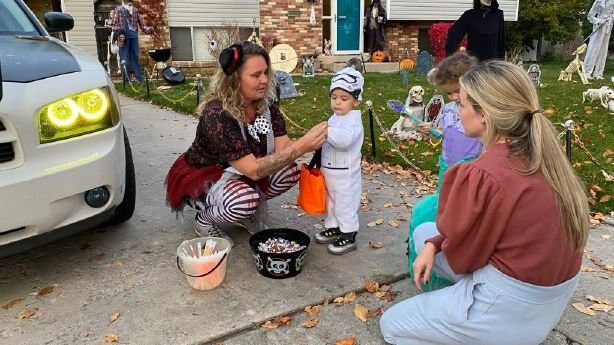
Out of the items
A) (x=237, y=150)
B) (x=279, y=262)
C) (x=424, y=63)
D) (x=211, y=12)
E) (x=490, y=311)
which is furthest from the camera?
(x=211, y=12)

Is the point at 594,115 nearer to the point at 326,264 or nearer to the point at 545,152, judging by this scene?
the point at 326,264

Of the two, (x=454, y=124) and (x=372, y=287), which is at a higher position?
(x=454, y=124)

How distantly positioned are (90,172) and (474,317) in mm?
1933

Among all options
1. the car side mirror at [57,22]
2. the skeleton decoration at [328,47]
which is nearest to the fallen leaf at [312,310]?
the car side mirror at [57,22]

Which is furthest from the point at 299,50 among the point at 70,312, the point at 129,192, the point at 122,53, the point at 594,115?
the point at 70,312

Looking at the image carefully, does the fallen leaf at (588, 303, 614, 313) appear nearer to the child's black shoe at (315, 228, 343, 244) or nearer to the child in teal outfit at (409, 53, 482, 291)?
the child in teal outfit at (409, 53, 482, 291)

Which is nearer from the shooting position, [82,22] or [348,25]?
[82,22]

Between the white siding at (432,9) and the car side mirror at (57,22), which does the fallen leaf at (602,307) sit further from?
the white siding at (432,9)

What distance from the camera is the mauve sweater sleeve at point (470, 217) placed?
1804 mm

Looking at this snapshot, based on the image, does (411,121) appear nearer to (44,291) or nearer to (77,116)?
(77,116)

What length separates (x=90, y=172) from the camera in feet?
8.36

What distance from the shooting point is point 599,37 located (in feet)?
39.4

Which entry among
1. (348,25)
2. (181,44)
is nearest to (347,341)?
(181,44)

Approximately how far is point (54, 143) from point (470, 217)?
76.5 inches
